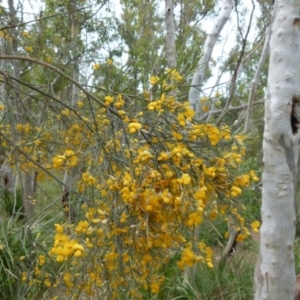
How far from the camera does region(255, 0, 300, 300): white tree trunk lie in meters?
2.67

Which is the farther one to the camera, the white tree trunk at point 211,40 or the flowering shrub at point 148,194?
the white tree trunk at point 211,40

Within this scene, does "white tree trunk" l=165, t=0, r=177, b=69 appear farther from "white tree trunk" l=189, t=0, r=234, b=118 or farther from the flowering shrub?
the flowering shrub

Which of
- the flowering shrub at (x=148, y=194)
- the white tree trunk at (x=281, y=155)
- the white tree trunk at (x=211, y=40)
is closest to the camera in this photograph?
the flowering shrub at (x=148, y=194)

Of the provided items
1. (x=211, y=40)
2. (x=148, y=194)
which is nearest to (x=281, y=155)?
(x=148, y=194)

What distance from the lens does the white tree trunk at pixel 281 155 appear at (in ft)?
8.75

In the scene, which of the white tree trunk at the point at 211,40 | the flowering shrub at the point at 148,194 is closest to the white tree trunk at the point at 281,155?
the flowering shrub at the point at 148,194

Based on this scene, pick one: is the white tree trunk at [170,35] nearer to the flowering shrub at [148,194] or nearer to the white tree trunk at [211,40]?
the white tree trunk at [211,40]

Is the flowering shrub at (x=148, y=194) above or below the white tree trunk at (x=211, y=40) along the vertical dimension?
below

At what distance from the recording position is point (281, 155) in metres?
2.67

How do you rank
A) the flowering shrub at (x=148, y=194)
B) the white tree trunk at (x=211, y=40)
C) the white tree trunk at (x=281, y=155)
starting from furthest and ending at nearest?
the white tree trunk at (x=211, y=40) → the white tree trunk at (x=281, y=155) → the flowering shrub at (x=148, y=194)

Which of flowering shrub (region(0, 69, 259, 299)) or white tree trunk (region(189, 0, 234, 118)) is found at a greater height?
white tree trunk (region(189, 0, 234, 118))

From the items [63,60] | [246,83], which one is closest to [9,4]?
[63,60]

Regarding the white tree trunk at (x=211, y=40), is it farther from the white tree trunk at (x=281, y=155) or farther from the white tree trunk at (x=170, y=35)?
the white tree trunk at (x=281, y=155)

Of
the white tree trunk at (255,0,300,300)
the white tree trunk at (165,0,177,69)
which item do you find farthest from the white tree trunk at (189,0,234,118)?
the white tree trunk at (255,0,300,300)
